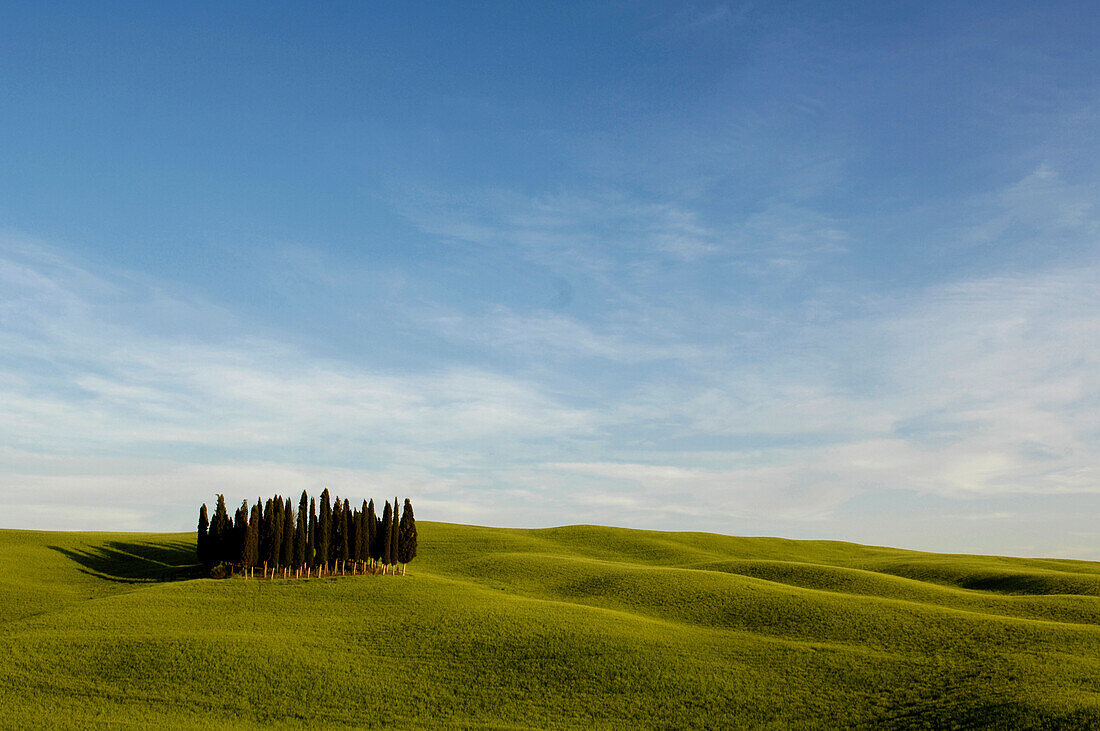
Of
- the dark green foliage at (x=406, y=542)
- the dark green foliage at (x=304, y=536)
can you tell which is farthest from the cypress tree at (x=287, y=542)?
the dark green foliage at (x=406, y=542)

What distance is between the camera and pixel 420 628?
183ft

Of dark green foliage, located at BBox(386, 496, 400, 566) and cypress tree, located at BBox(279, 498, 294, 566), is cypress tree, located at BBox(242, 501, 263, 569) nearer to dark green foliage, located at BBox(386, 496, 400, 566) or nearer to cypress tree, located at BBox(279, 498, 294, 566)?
cypress tree, located at BBox(279, 498, 294, 566)

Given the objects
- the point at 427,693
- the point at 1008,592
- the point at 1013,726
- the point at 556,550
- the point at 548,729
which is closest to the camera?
the point at 1013,726

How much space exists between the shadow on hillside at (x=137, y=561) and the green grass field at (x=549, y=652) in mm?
2786

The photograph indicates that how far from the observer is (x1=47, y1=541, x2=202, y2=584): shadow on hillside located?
80694mm

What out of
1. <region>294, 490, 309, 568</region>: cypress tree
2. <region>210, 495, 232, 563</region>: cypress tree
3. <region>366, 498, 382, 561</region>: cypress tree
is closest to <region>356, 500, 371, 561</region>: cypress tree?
<region>366, 498, 382, 561</region>: cypress tree

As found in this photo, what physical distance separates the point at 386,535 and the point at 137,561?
95.9 feet

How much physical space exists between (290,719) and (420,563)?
159 ft

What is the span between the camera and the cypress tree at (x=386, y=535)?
270 feet

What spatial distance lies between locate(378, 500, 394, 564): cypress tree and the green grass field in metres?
8.42

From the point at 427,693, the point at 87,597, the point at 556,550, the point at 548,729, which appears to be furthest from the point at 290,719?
the point at 556,550

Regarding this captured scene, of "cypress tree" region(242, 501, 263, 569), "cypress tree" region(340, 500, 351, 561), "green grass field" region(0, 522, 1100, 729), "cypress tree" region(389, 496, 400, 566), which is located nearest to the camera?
"green grass field" region(0, 522, 1100, 729)

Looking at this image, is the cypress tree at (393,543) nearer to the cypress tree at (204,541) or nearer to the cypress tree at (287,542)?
the cypress tree at (287,542)

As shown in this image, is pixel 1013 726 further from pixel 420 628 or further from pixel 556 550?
pixel 556 550
